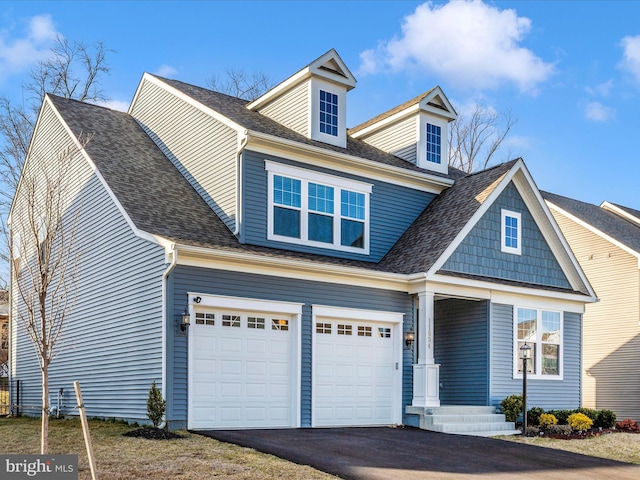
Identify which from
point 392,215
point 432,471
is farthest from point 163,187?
point 432,471

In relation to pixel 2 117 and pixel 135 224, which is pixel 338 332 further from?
pixel 2 117

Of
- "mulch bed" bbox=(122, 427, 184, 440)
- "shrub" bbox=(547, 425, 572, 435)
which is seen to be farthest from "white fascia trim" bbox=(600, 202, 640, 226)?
"mulch bed" bbox=(122, 427, 184, 440)

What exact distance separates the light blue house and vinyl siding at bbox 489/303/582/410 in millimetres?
59

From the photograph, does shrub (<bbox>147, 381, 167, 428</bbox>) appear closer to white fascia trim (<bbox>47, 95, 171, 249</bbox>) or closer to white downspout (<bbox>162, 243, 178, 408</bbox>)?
white downspout (<bbox>162, 243, 178, 408</bbox>)

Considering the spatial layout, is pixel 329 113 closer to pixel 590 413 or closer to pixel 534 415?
pixel 534 415

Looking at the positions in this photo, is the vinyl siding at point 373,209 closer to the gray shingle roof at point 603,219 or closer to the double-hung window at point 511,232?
the double-hung window at point 511,232

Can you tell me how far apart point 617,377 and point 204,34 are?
56.2ft

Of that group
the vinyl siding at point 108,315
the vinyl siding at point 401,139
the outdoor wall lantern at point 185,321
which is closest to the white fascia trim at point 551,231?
the vinyl siding at point 401,139

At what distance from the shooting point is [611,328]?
83.5ft

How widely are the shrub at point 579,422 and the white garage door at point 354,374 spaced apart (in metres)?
4.18

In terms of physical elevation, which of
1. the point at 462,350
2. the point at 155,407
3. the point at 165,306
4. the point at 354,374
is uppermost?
the point at 165,306

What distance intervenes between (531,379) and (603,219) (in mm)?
11080

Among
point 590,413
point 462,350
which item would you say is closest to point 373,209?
point 462,350

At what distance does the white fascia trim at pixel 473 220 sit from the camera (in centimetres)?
1725
